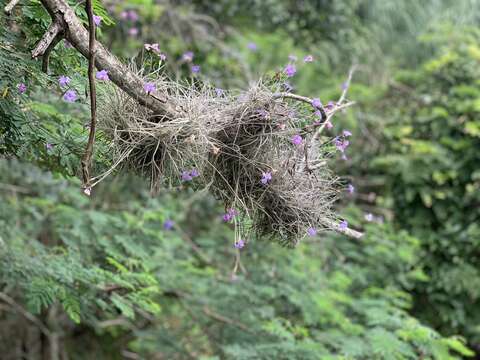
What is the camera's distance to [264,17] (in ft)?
19.7

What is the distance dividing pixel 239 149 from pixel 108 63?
426 millimetres

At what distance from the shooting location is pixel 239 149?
1.89 meters

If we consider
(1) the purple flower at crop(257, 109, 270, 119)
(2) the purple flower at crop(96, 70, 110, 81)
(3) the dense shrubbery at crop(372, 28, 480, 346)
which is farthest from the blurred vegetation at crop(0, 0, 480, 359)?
(1) the purple flower at crop(257, 109, 270, 119)

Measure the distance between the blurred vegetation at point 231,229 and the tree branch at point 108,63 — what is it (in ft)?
0.60

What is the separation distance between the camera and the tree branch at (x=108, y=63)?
172 centimetres

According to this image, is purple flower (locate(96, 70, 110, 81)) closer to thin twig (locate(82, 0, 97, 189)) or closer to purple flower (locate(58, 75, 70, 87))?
thin twig (locate(82, 0, 97, 189))

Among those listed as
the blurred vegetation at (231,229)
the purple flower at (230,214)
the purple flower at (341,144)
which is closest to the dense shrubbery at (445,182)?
the blurred vegetation at (231,229)

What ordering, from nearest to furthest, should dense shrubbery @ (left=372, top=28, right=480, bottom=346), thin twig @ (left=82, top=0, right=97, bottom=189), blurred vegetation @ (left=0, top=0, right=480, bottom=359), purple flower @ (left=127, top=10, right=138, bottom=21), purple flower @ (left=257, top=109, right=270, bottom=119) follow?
thin twig @ (left=82, top=0, right=97, bottom=189), purple flower @ (left=257, top=109, right=270, bottom=119), blurred vegetation @ (left=0, top=0, right=480, bottom=359), purple flower @ (left=127, top=10, right=138, bottom=21), dense shrubbery @ (left=372, top=28, right=480, bottom=346)

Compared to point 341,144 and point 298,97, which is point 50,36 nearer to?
point 298,97

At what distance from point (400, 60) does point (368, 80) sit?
1062 millimetres

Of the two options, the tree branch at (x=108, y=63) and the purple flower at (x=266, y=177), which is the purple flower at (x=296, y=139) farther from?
the tree branch at (x=108, y=63)

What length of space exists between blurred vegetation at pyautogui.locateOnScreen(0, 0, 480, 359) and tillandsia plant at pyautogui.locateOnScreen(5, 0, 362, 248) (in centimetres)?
16

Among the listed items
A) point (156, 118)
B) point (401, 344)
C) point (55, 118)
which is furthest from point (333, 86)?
point (156, 118)

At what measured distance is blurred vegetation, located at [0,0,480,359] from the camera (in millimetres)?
2609
